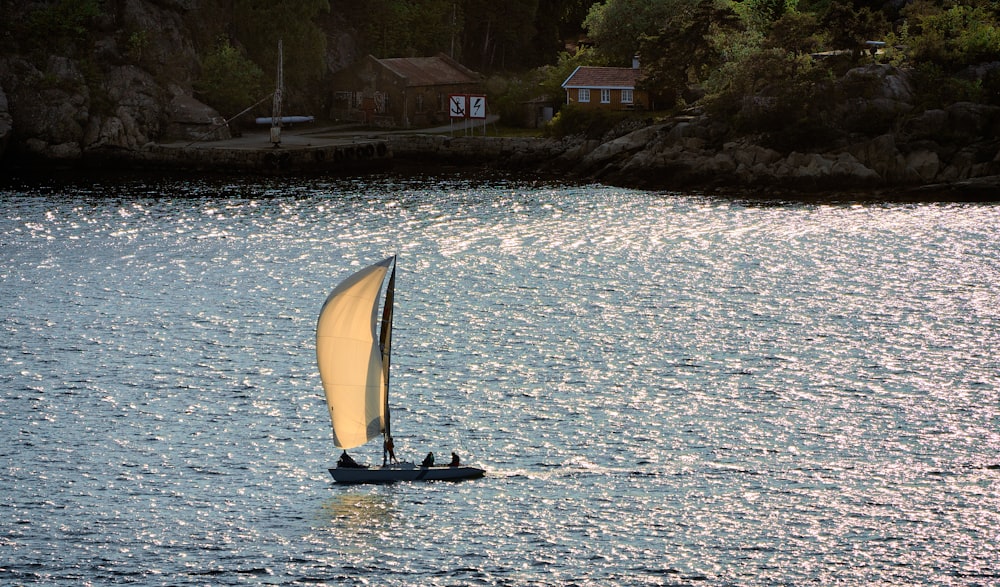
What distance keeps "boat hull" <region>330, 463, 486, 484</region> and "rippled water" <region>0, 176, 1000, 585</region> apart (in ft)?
1.93

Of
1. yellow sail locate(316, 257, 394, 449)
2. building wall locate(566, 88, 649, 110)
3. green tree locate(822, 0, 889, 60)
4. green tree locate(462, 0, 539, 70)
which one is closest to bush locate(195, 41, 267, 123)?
building wall locate(566, 88, 649, 110)

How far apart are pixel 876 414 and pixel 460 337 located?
2302 centimetres

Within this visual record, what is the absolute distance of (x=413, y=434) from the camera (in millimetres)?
50031

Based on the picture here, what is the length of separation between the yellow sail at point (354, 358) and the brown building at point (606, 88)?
302ft

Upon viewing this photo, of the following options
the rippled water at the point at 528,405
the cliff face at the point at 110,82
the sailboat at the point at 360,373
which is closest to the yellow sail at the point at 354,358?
the sailboat at the point at 360,373

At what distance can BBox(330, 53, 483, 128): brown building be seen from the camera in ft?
489

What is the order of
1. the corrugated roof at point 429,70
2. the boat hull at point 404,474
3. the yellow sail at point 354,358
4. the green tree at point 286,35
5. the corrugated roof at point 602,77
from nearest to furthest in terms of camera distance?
the yellow sail at point 354,358, the boat hull at point 404,474, the corrugated roof at point 602,77, the green tree at point 286,35, the corrugated roof at point 429,70

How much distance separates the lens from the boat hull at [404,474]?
147 feet

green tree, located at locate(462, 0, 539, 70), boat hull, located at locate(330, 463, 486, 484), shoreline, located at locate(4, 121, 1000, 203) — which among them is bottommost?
boat hull, located at locate(330, 463, 486, 484)

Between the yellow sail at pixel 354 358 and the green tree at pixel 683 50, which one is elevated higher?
the green tree at pixel 683 50

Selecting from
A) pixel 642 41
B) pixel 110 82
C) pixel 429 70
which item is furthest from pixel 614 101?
pixel 110 82

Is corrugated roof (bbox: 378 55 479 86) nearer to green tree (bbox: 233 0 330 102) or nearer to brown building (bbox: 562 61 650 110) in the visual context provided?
green tree (bbox: 233 0 330 102)

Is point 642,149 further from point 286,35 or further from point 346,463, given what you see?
point 346,463

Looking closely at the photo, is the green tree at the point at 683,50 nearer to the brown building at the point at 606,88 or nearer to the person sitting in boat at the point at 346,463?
the brown building at the point at 606,88
